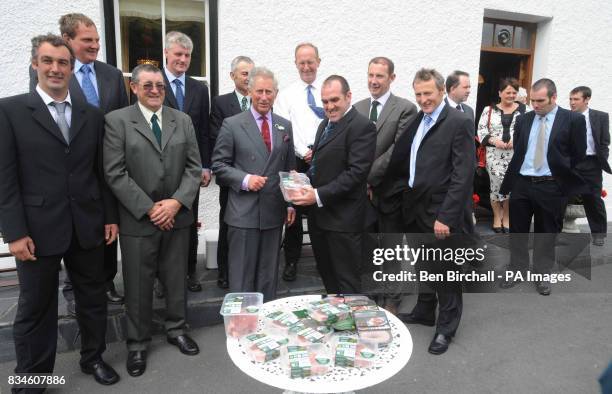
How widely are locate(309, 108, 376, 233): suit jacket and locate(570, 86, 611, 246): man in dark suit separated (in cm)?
401

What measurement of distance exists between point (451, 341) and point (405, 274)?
34.6 inches

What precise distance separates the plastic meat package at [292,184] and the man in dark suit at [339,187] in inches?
1.8

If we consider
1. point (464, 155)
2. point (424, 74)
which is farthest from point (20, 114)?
point (464, 155)

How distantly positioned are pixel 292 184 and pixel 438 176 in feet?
3.43

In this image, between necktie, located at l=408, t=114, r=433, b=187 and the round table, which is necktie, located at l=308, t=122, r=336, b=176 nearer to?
necktie, located at l=408, t=114, r=433, b=187

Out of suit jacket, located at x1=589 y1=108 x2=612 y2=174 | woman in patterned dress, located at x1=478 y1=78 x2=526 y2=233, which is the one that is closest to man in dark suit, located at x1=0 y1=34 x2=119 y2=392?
woman in patterned dress, located at x1=478 y1=78 x2=526 y2=233

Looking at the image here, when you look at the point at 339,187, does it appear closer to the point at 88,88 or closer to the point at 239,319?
the point at 239,319

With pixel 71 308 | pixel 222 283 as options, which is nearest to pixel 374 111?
pixel 222 283

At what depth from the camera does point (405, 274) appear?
167 inches

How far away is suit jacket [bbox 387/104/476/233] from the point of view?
299 cm

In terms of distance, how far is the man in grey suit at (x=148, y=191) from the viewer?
2.82m

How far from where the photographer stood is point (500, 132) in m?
5.66

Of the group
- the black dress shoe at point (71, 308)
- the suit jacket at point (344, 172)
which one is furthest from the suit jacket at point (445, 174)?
the black dress shoe at point (71, 308)

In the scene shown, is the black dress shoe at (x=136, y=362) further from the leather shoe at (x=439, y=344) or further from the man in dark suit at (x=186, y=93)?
the leather shoe at (x=439, y=344)
